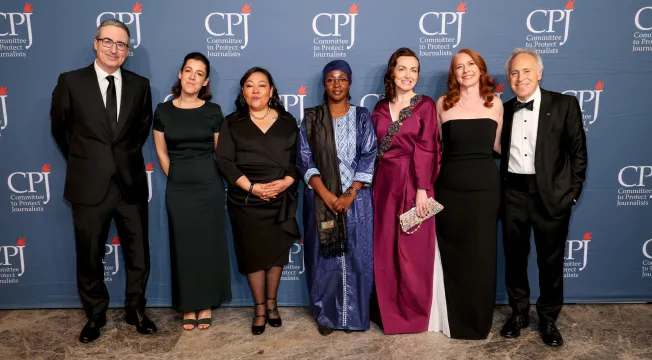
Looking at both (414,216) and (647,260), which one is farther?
(647,260)

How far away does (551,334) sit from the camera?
3.25m

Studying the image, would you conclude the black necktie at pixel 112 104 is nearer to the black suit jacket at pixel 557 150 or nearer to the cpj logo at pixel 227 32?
the cpj logo at pixel 227 32

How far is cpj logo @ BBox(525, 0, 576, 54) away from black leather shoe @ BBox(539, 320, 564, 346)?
192 centimetres

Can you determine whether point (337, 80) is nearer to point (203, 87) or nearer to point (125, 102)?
point (203, 87)

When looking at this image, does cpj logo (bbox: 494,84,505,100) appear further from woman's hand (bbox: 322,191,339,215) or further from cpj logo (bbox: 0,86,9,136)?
cpj logo (bbox: 0,86,9,136)

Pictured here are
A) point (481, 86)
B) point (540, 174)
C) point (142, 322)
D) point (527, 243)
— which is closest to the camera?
point (540, 174)

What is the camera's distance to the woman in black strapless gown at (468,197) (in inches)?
125

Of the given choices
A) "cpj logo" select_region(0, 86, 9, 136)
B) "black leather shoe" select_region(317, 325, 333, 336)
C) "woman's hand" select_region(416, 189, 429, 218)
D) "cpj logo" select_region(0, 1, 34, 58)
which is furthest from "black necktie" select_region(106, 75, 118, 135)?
"woman's hand" select_region(416, 189, 429, 218)

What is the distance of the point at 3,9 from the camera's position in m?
3.54

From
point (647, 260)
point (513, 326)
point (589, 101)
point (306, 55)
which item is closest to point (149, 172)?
point (306, 55)

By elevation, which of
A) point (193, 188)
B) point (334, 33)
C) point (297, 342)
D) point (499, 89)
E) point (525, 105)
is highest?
point (334, 33)

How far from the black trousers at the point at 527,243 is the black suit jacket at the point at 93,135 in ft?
8.11

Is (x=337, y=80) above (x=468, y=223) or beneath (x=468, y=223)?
above

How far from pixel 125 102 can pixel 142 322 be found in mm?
1491
